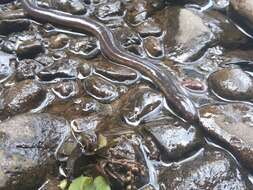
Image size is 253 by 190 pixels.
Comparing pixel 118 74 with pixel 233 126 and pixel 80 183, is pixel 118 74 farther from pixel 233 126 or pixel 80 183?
pixel 80 183

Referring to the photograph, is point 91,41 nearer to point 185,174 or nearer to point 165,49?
point 165,49

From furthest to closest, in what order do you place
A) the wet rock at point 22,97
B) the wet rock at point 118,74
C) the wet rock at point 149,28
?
the wet rock at point 149,28 → the wet rock at point 118,74 → the wet rock at point 22,97

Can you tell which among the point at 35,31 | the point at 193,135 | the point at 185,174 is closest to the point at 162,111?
the point at 193,135

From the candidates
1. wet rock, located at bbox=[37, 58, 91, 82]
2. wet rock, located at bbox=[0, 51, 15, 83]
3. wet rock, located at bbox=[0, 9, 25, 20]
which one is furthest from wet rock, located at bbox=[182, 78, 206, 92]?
wet rock, located at bbox=[0, 9, 25, 20]

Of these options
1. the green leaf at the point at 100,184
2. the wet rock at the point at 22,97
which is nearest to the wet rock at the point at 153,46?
the wet rock at the point at 22,97

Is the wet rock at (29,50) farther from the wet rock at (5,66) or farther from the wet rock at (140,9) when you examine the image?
the wet rock at (140,9)
